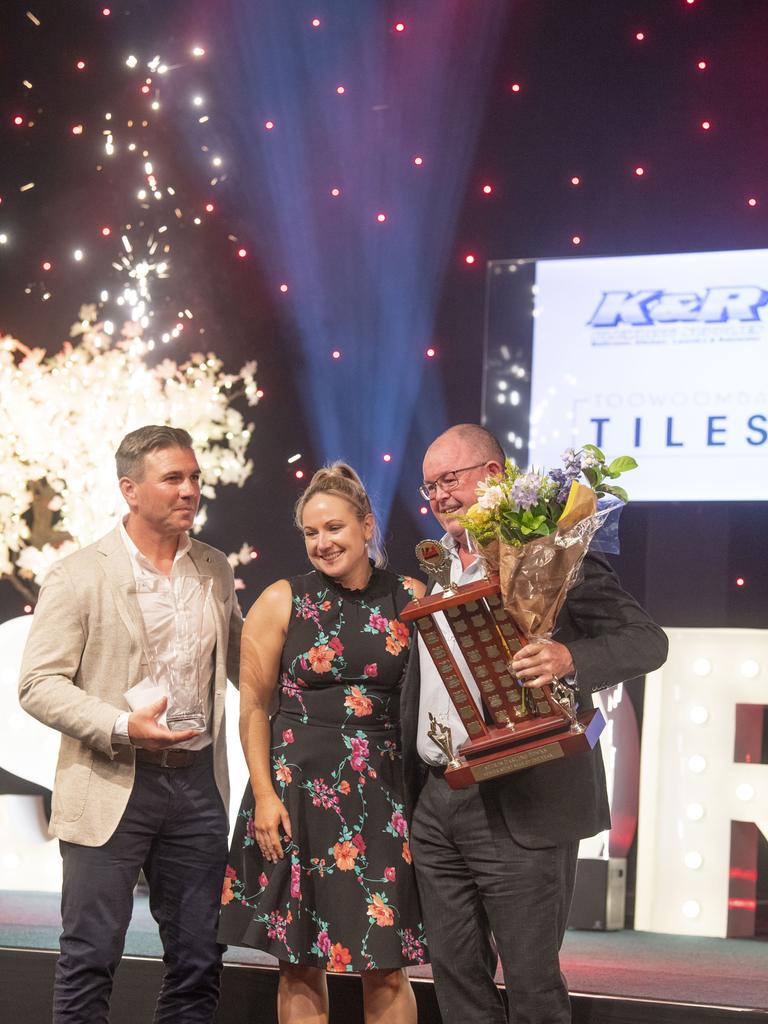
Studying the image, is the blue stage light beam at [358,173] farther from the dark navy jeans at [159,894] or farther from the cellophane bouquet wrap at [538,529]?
the cellophane bouquet wrap at [538,529]

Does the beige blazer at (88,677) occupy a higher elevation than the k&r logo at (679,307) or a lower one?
lower

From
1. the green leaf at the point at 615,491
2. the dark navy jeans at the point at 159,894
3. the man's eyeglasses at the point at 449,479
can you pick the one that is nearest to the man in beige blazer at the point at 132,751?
the dark navy jeans at the point at 159,894

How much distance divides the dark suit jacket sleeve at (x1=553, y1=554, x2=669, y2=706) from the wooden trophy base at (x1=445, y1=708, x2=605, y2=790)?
109 millimetres

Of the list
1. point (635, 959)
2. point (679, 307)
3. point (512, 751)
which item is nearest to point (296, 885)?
point (512, 751)

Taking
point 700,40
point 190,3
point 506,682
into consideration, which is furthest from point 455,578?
point 190,3

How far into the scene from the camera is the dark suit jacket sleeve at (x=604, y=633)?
94.0 inches

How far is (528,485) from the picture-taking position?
225cm

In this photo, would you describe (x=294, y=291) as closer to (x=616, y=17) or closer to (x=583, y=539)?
(x=616, y=17)

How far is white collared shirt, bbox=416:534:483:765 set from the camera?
2.58m

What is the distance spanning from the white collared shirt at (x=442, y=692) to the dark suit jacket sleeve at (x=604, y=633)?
8.3 inches

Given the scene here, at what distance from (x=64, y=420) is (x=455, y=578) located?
11.0 ft

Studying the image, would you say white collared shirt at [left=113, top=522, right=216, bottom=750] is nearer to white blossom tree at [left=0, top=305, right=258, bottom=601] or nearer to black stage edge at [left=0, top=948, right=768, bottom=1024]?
black stage edge at [left=0, top=948, right=768, bottom=1024]

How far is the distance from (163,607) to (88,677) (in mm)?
238

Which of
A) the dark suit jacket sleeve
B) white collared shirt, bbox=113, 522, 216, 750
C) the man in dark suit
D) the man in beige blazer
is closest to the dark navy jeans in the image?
the man in beige blazer
